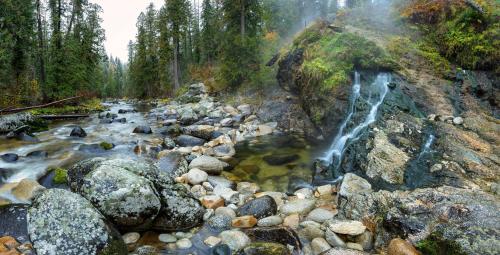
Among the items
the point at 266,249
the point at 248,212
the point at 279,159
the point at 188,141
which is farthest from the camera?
the point at 188,141

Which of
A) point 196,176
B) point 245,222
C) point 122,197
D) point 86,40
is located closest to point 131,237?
point 122,197

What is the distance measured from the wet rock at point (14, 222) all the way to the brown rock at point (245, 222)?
3448 millimetres

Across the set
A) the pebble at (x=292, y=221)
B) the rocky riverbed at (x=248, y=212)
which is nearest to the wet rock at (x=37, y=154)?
the rocky riverbed at (x=248, y=212)

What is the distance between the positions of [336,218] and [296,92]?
424 inches

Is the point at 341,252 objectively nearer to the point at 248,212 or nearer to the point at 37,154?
the point at 248,212

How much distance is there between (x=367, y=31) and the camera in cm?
1569

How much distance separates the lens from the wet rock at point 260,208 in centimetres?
607

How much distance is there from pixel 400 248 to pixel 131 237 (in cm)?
426

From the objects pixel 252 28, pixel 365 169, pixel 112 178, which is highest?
pixel 252 28

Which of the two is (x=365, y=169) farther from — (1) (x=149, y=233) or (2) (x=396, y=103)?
(1) (x=149, y=233)

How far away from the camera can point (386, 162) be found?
292 inches

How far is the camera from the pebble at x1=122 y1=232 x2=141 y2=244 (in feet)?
16.7

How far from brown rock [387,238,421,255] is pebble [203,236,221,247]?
2.70 m

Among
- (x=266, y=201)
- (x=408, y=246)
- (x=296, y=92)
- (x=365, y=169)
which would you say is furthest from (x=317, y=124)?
(x=408, y=246)
